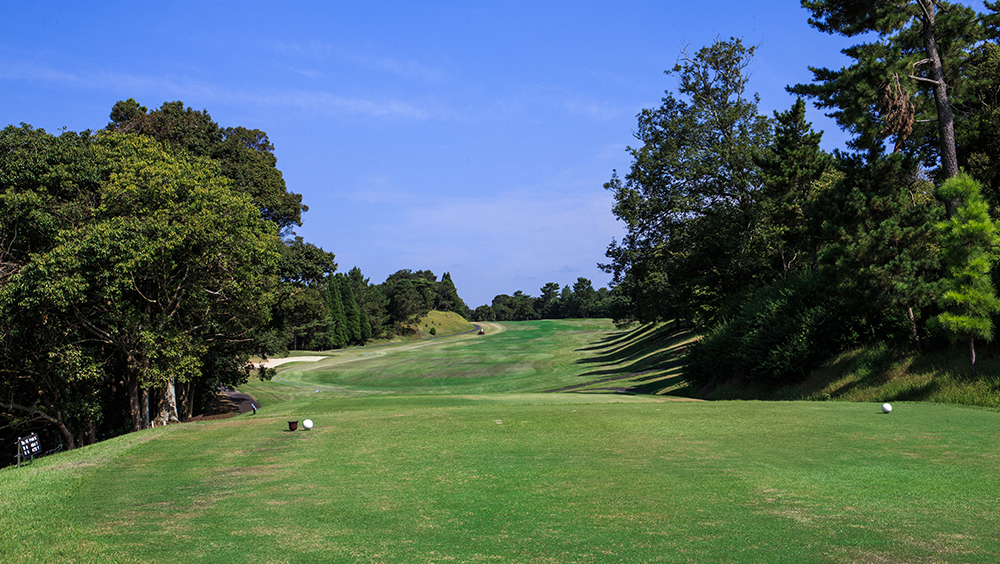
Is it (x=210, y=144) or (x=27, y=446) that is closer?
(x=27, y=446)

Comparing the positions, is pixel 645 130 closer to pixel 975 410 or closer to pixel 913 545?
pixel 975 410

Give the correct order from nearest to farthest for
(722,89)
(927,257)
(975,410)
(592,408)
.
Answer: (975,410) < (592,408) < (927,257) < (722,89)

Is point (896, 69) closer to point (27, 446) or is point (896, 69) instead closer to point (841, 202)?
point (841, 202)

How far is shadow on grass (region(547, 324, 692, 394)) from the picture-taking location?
36281 millimetres

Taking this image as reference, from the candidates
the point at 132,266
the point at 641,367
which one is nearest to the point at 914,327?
the point at 132,266

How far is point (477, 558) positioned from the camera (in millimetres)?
5844

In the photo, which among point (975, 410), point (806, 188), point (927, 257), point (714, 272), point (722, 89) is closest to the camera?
point (975, 410)

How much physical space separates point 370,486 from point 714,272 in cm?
2894

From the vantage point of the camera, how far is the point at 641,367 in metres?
47.3

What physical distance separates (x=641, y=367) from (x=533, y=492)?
40468 mm

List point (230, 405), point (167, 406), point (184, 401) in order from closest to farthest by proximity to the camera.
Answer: point (167, 406), point (184, 401), point (230, 405)

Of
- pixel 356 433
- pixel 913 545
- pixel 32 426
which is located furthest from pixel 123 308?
pixel 913 545

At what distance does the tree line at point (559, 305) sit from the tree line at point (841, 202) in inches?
4752

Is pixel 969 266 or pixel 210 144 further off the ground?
pixel 210 144
